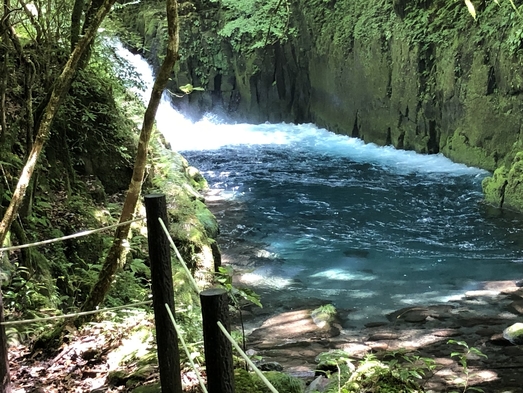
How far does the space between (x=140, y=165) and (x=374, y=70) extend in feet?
43.6

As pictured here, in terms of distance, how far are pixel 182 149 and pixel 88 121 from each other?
1165 centimetres

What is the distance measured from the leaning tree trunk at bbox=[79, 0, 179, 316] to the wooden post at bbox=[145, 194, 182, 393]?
2.80 feet

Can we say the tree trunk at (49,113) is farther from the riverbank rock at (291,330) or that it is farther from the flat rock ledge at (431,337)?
the riverbank rock at (291,330)

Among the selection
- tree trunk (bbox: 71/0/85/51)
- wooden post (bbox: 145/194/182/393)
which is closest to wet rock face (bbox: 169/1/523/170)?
tree trunk (bbox: 71/0/85/51)

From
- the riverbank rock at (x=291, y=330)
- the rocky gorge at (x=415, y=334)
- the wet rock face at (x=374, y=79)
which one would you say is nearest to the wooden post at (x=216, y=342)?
the rocky gorge at (x=415, y=334)

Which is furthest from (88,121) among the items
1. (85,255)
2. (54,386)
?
(54,386)

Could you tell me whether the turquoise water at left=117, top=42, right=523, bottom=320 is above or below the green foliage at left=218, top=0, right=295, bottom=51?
below

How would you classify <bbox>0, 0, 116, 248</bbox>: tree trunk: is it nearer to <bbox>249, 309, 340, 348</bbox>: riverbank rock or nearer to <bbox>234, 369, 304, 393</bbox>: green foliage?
A: <bbox>234, 369, 304, 393</bbox>: green foliage

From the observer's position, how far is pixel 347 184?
12648mm

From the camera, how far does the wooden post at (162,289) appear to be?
2.57 meters

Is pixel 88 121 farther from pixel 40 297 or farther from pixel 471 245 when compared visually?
pixel 471 245

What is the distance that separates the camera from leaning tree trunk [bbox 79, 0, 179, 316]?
125 inches

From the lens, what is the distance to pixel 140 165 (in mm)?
3447

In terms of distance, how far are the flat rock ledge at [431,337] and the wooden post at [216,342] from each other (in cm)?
300
